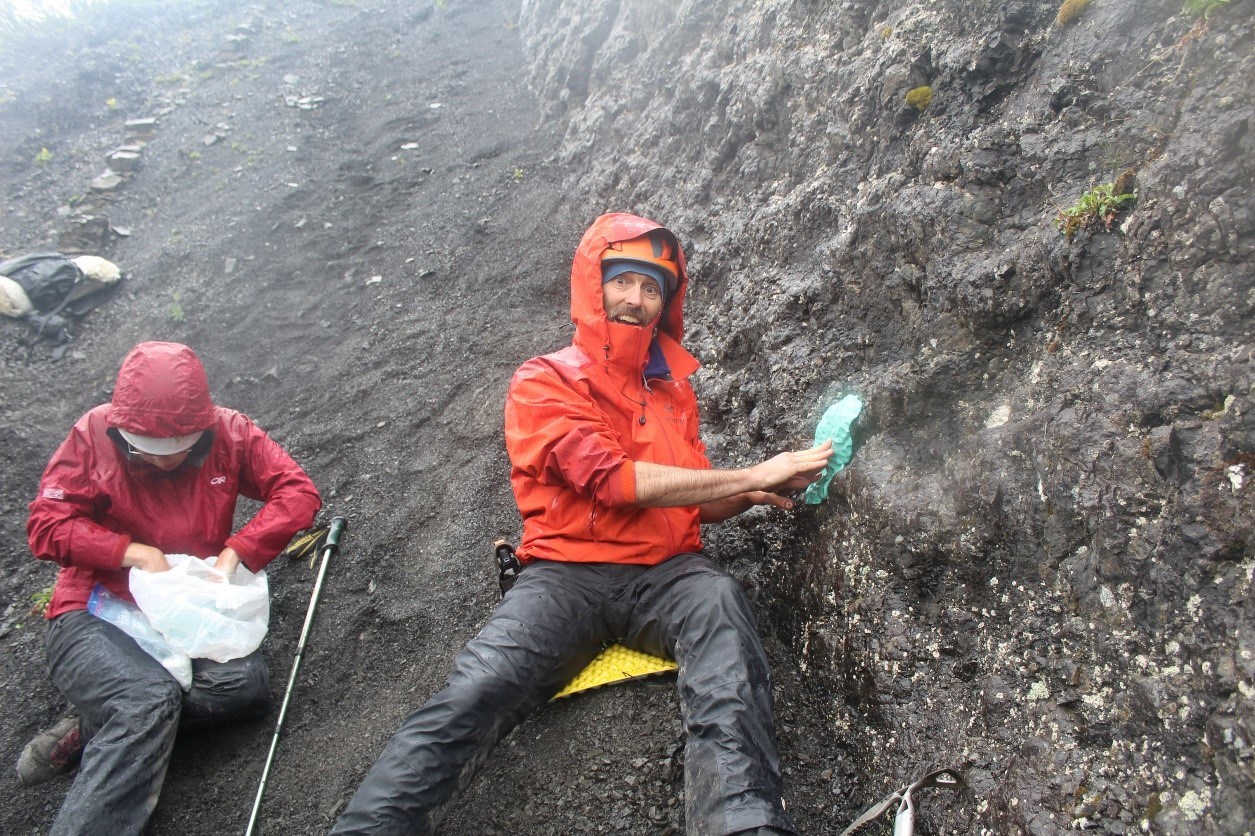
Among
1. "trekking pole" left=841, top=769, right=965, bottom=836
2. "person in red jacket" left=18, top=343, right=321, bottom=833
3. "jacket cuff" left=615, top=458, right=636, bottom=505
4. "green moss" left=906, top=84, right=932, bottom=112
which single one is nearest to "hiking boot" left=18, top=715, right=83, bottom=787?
"person in red jacket" left=18, top=343, right=321, bottom=833

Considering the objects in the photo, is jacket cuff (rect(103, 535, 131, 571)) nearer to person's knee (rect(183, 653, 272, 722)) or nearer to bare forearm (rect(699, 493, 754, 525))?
person's knee (rect(183, 653, 272, 722))

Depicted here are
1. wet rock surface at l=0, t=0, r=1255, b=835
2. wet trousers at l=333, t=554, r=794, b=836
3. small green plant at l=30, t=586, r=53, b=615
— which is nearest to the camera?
wet rock surface at l=0, t=0, r=1255, b=835

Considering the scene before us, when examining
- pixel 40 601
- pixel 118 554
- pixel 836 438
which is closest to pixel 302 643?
pixel 118 554

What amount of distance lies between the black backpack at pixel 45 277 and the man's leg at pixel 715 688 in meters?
8.48

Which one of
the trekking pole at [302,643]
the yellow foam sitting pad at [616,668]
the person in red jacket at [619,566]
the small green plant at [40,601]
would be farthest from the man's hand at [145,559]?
the yellow foam sitting pad at [616,668]

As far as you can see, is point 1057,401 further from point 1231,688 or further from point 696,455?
point 696,455

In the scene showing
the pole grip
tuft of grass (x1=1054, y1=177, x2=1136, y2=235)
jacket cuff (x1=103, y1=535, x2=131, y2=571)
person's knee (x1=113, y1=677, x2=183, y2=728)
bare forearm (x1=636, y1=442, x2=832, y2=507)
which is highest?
tuft of grass (x1=1054, y1=177, x2=1136, y2=235)

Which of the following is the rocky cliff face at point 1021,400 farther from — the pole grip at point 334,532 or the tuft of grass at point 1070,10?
the pole grip at point 334,532

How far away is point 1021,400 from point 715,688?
176 centimetres

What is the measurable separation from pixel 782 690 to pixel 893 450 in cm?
129

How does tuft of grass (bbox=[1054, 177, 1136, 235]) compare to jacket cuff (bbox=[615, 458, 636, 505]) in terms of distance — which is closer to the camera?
tuft of grass (bbox=[1054, 177, 1136, 235])

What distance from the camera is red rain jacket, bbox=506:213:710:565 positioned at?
353 cm

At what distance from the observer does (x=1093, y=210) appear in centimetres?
310

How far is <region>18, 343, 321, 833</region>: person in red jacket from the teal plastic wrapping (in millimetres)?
3083
